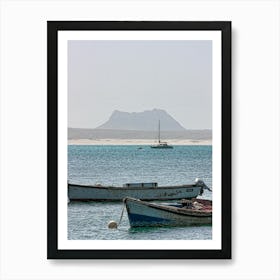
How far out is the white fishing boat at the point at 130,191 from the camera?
7.95ft

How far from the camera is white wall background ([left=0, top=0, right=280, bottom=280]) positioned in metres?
2.45

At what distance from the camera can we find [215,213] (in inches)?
95.6

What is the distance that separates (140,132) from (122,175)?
7.5 inches

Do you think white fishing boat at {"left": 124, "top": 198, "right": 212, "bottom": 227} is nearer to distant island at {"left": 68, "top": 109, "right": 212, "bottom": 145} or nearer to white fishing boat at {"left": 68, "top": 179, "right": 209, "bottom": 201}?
white fishing boat at {"left": 68, "top": 179, "right": 209, "bottom": 201}

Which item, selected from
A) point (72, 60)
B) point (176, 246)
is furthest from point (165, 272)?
point (72, 60)

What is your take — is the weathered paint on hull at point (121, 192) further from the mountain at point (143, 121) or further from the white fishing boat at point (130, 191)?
the mountain at point (143, 121)

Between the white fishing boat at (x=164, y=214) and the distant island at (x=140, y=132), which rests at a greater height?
the distant island at (x=140, y=132)

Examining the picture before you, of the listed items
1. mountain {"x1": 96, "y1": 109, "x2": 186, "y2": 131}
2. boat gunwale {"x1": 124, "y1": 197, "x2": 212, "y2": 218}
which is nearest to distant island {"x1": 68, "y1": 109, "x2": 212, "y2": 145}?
mountain {"x1": 96, "y1": 109, "x2": 186, "y2": 131}

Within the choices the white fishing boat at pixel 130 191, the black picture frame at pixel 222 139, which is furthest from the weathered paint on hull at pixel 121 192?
the black picture frame at pixel 222 139

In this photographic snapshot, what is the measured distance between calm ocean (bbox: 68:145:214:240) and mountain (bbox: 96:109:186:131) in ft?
0.27
